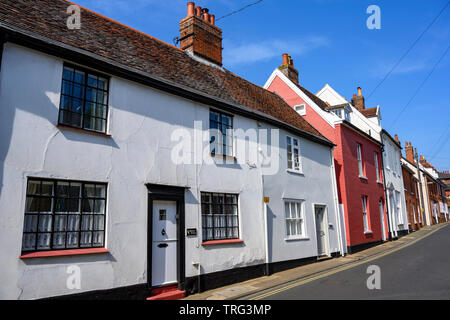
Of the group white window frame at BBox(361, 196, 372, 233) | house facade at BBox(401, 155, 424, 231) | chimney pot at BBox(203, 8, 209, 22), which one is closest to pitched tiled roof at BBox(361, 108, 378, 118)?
white window frame at BBox(361, 196, 372, 233)

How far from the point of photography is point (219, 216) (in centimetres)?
1046

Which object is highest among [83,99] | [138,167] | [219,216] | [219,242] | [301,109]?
[301,109]

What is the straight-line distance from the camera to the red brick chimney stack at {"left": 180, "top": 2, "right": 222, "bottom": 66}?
44.8 feet

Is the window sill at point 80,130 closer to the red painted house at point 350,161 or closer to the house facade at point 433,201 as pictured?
the red painted house at point 350,161

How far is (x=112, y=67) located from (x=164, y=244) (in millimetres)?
4753

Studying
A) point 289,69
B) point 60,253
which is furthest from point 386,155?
point 60,253

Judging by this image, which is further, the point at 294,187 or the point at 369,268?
the point at 294,187

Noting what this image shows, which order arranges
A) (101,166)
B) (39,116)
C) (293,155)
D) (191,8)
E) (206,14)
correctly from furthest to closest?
(293,155) → (206,14) → (191,8) → (101,166) → (39,116)

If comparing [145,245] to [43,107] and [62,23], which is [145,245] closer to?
[43,107]

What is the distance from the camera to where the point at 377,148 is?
23.5 metres

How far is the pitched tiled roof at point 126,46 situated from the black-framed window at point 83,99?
0.63 meters

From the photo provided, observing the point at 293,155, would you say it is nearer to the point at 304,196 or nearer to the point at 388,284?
the point at 304,196
